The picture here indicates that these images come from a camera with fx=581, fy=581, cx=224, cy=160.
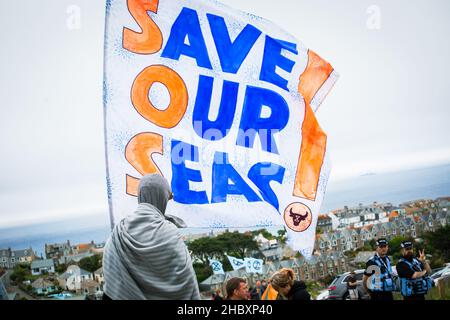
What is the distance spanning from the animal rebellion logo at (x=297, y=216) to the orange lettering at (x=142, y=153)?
77 cm

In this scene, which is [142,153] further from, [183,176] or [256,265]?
[256,265]

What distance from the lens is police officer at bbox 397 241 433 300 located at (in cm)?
339

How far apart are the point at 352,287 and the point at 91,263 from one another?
5.31ft

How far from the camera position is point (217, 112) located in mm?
3293

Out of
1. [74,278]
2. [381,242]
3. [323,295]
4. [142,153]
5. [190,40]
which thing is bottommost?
[323,295]

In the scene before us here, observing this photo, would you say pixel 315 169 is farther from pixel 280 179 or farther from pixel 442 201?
pixel 442 201

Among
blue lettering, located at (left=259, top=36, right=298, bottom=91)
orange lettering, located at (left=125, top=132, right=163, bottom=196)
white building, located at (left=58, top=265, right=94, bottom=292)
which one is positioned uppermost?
blue lettering, located at (left=259, top=36, right=298, bottom=91)

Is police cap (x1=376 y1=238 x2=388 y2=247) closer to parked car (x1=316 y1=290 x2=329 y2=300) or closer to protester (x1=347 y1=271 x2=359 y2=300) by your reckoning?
protester (x1=347 y1=271 x2=359 y2=300)

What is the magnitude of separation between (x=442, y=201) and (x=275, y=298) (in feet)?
5.01

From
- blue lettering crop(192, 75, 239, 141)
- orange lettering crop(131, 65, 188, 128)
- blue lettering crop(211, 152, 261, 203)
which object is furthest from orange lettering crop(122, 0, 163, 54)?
blue lettering crop(211, 152, 261, 203)

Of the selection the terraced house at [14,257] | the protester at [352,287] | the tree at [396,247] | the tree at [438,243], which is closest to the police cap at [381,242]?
the tree at [396,247]

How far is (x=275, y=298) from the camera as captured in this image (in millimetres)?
2793

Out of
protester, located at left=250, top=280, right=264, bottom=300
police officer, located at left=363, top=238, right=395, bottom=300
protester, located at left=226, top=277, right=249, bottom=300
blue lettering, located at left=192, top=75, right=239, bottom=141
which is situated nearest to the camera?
protester, located at left=226, top=277, right=249, bottom=300

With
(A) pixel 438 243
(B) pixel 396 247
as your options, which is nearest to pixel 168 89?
(B) pixel 396 247
